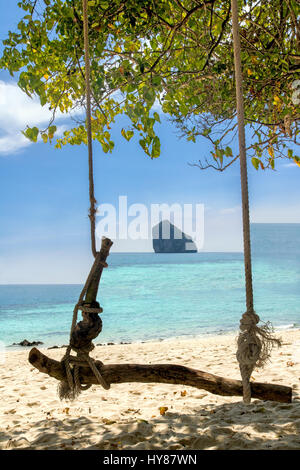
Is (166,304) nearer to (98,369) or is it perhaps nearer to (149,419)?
(149,419)

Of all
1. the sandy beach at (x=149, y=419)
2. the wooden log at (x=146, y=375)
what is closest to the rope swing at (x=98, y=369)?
the wooden log at (x=146, y=375)

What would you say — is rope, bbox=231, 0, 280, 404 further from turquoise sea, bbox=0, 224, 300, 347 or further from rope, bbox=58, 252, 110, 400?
turquoise sea, bbox=0, 224, 300, 347

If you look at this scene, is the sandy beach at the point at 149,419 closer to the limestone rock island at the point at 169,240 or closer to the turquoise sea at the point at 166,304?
the turquoise sea at the point at 166,304

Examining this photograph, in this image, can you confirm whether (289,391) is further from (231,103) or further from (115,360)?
(115,360)

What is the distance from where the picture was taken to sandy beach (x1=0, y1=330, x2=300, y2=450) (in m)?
2.11

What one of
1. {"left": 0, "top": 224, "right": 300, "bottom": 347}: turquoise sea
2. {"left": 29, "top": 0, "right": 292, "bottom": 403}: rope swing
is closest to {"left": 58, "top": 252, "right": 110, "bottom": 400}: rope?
{"left": 29, "top": 0, "right": 292, "bottom": 403}: rope swing

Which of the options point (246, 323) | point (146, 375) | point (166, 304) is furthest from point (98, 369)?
point (166, 304)

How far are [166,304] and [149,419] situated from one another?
1686 cm

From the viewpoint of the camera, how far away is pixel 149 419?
2.52m

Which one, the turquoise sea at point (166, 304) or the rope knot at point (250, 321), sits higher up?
the rope knot at point (250, 321)

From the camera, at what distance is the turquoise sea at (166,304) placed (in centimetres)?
1189

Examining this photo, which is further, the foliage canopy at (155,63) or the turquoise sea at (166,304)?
the turquoise sea at (166,304)

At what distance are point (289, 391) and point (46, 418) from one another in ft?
5.76

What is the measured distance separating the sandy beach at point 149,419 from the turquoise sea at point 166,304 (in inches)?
247
